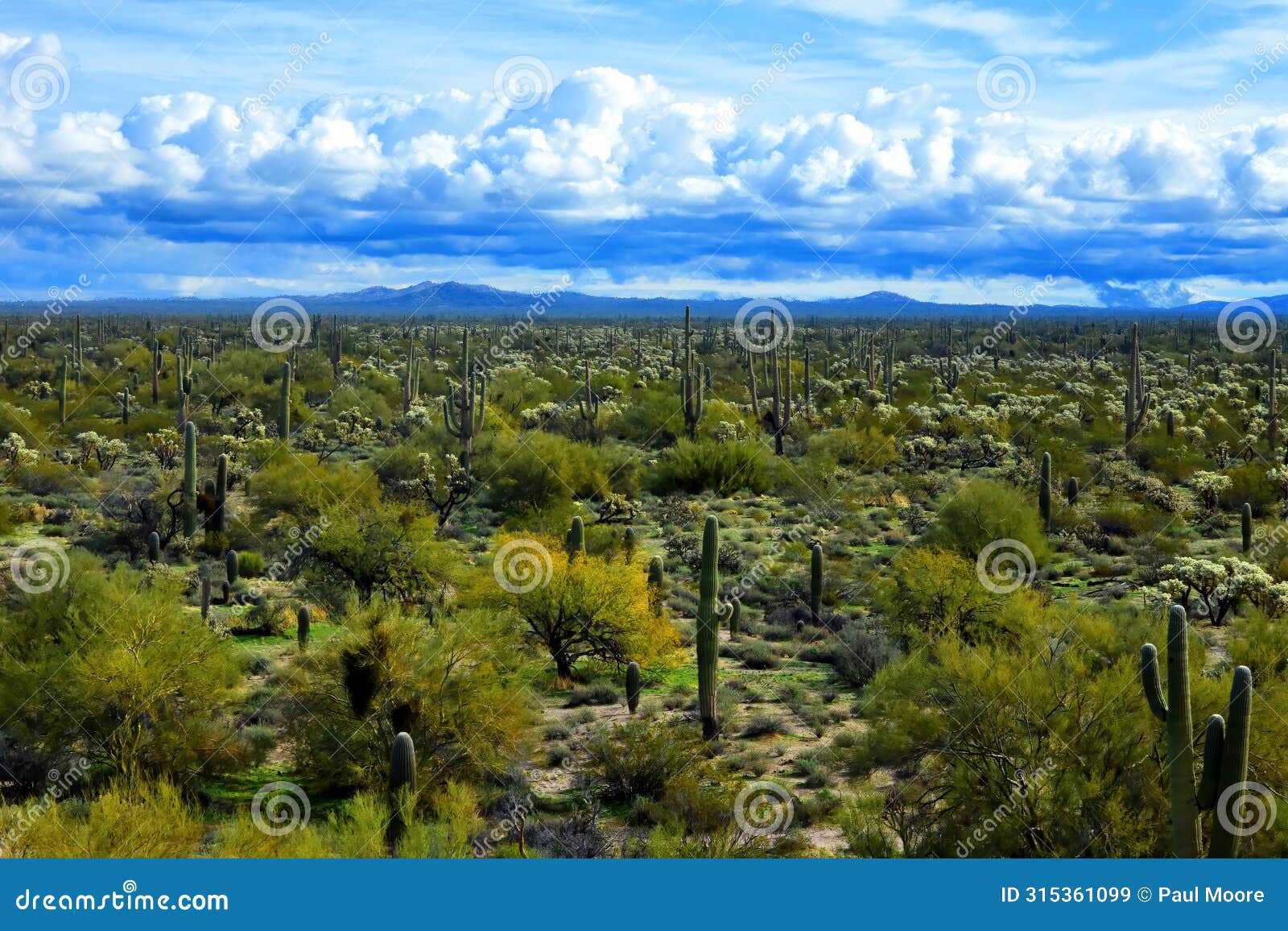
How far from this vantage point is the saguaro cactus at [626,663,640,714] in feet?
60.7

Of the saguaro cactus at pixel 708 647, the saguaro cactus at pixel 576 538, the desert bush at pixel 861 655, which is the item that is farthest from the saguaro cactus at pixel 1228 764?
the saguaro cactus at pixel 576 538

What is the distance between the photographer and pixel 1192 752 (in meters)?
11.7

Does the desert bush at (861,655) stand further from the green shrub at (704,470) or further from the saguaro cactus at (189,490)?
the green shrub at (704,470)

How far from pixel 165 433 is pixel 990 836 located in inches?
1331

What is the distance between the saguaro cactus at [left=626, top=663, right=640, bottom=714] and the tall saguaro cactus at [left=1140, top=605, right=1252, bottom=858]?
8358mm

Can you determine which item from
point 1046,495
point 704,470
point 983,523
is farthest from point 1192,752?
point 704,470

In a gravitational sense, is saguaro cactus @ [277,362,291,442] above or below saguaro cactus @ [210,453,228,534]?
above

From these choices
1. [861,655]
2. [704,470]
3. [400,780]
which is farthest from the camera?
[704,470]

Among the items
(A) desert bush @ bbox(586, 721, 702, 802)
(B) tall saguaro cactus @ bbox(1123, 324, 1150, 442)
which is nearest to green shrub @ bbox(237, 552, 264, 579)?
(A) desert bush @ bbox(586, 721, 702, 802)

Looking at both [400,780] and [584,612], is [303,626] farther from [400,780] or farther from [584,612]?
[400,780]

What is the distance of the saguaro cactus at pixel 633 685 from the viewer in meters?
18.5

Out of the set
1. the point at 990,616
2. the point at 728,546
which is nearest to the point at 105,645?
the point at 990,616

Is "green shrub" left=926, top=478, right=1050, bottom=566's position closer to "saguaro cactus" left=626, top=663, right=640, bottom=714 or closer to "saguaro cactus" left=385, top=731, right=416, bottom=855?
"saguaro cactus" left=626, top=663, right=640, bottom=714

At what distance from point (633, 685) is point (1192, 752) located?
8.75 metres
